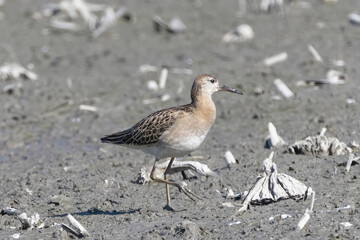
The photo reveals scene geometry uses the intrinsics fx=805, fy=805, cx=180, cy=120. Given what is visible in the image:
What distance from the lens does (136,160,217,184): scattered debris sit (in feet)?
30.5

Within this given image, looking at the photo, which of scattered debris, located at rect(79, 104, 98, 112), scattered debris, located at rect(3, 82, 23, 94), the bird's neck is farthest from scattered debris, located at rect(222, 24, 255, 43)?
the bird's neck

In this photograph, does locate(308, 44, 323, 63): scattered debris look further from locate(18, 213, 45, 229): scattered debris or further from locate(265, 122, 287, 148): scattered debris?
locate(18, 213, 45, 229): scattered debris

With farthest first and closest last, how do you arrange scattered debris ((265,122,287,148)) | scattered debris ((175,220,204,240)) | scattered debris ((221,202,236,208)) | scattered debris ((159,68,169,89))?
1. scattered debris ((159,68,169,89))
2. scattered debris ((265,122,287,148))
3. scattered debris ((221,202,236,208))
4. scattered debris ((175,220,204,240))

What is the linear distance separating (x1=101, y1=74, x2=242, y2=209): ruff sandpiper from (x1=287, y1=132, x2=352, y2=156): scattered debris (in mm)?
1409

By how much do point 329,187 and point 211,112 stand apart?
153 cm

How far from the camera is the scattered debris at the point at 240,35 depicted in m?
16.2

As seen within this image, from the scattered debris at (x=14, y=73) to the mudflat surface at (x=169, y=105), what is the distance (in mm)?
190

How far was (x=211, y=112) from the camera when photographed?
29.5 ft

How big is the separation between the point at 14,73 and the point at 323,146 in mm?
7002

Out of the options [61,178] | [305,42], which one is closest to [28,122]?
[61,178]

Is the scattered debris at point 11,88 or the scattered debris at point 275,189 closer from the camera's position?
the scattered debris at point 275,189

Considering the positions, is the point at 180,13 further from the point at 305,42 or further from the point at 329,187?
the point at 329,187

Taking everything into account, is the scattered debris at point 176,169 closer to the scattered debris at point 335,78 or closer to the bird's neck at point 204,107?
the bird's neck at point 204,107

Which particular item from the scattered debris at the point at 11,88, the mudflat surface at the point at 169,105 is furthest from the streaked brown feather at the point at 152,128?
the scattered debris at the point at 11,88
